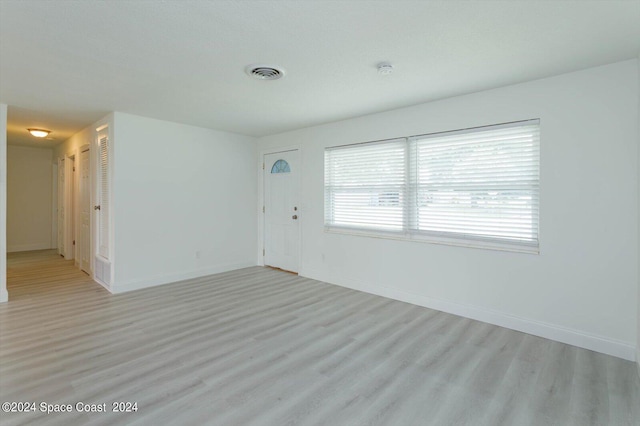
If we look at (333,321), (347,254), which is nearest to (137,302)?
(333,321)

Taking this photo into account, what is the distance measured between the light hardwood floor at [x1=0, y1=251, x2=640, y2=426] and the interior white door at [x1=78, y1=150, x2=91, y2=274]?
1.64 metres

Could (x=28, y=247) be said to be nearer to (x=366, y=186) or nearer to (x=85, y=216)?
(x=85, y=216)

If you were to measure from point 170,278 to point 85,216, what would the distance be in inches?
86.5

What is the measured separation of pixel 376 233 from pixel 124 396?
3.27 meters

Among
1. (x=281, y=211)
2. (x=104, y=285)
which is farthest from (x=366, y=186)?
(x=104, y=285)

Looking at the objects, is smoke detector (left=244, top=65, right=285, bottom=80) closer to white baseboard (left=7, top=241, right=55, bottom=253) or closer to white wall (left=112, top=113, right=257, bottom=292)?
white wall (left=112, top=113, right=257, bottom=292)

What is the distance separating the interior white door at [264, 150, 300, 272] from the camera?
5574 mm

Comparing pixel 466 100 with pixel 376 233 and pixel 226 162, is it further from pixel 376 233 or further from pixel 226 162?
pixel 226 162

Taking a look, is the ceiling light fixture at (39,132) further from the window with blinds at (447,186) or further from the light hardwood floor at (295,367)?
the window with blinds at (447,186)

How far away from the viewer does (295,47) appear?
246 centimetres

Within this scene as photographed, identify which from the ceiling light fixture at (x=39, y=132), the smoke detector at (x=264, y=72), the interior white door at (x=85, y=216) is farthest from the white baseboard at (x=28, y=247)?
the smoke detector at (x=264, y=72)

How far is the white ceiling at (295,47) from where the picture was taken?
199cm

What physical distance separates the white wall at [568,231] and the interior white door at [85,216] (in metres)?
5.40

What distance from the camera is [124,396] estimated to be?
6.90ft
